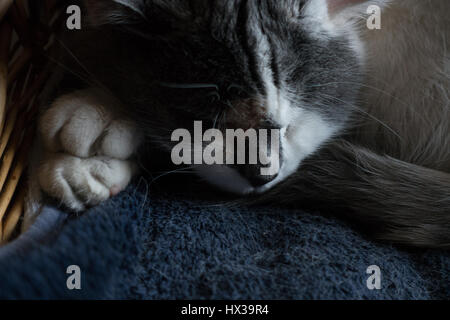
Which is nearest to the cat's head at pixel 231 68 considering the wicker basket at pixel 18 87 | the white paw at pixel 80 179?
the white paw at pixel 80 179

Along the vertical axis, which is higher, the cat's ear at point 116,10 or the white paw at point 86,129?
the cat's ear at point 116,10

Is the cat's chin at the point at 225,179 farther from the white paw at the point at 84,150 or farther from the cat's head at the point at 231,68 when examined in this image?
the white paw at the point at 84,150

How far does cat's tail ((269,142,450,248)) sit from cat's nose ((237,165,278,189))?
0.23 feet

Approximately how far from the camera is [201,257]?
80 cm

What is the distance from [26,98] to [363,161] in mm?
691

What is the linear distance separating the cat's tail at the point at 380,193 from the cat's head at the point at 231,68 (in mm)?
56

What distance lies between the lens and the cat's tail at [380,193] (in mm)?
854

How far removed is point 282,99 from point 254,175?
13cm

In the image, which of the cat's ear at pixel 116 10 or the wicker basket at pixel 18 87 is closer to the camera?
the cat's ear at pixel 116 10

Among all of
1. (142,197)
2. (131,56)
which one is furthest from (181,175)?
(131,56)

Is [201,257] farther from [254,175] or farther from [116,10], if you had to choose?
[116,10]

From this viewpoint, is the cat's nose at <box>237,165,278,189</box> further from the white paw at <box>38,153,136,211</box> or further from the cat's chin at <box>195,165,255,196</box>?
the white paw at <box>38,153,136,211</box>

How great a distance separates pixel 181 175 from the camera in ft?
3.16

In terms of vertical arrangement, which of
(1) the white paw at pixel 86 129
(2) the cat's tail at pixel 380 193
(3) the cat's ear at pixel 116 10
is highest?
(3) the cat's ear at pixel 116 10
